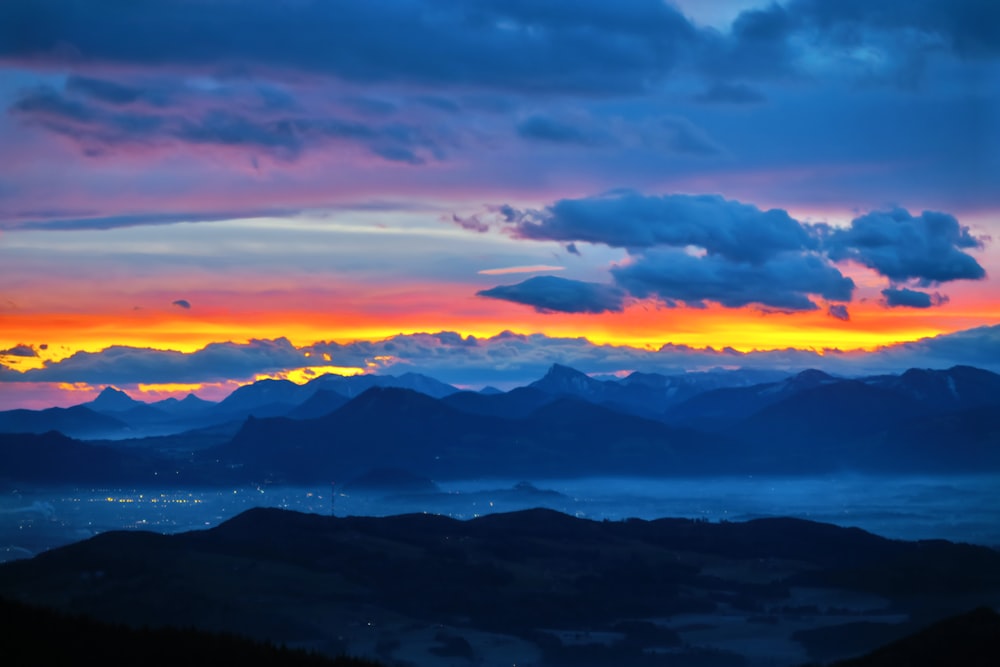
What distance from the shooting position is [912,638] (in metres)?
163

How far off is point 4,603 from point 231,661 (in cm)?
3060

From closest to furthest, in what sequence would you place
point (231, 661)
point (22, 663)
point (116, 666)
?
point (22, 663) → point (116, 666) → point (231, 661)

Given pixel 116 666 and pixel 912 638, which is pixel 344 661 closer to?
pixel 116 666

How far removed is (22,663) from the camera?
120 metres

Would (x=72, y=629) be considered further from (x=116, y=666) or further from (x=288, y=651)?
(x=288, y=651)

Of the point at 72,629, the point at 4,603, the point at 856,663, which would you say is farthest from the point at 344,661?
the point at 856,663

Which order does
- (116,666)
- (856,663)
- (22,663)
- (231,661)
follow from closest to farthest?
(22,663)
(116,666)
(231,661)
(856,663)

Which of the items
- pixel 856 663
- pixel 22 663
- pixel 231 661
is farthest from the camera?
pixel 856 663

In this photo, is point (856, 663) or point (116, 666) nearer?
point (116, 666)

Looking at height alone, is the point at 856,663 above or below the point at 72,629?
below

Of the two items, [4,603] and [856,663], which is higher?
[4,603]

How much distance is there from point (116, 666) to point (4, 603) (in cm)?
2597

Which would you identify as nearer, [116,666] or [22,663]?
[22,663]

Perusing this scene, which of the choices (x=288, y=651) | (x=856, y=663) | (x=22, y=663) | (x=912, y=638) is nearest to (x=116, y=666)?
(x=22, y=663)
